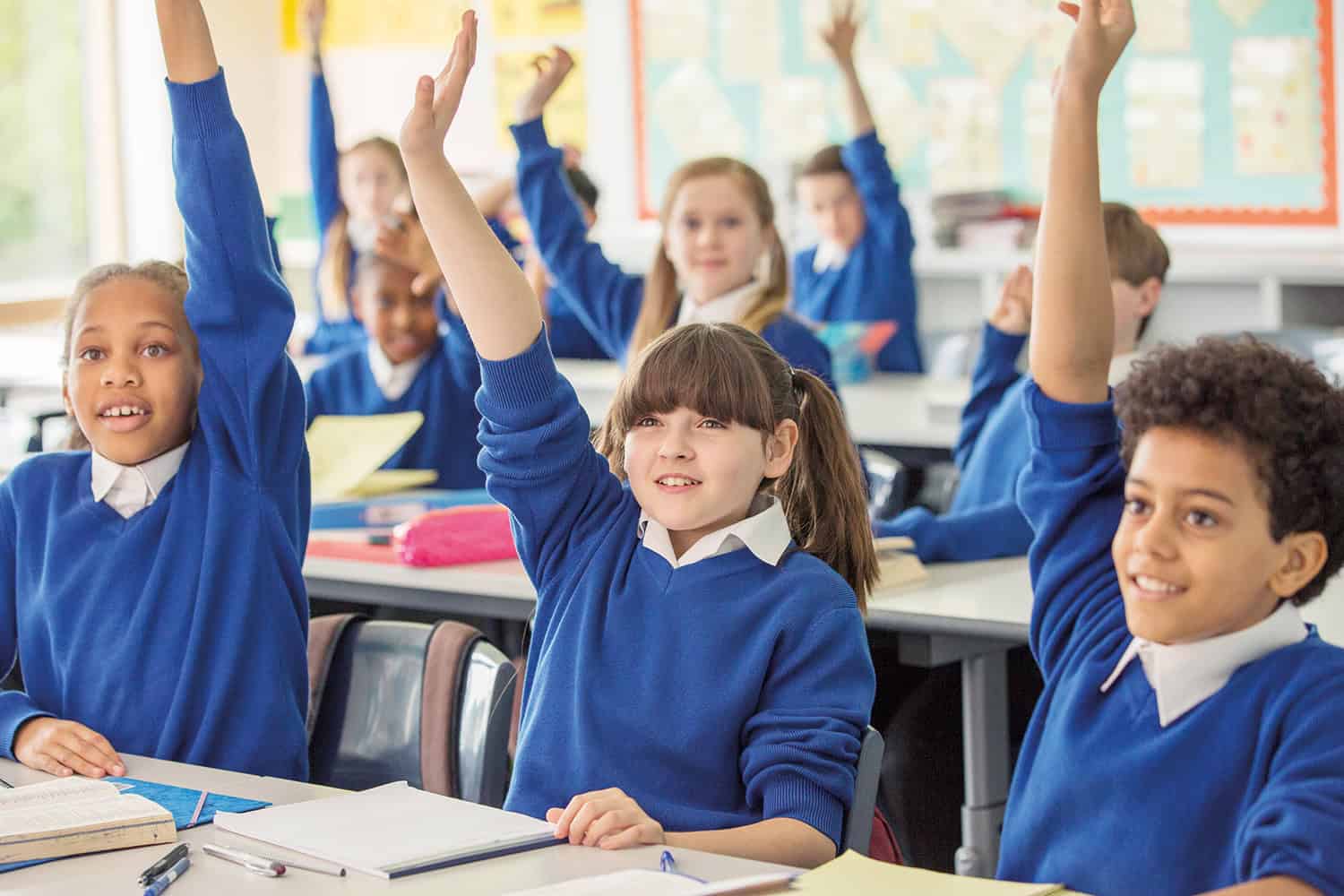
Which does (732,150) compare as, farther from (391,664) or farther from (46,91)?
(391,664)

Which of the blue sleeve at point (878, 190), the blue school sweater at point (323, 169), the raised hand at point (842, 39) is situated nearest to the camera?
the raised hand at point (842, 39)

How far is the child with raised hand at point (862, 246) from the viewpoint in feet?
15.5

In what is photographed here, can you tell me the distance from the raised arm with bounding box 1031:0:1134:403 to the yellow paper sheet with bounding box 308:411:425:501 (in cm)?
182

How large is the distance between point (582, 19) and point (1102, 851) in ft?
18.2

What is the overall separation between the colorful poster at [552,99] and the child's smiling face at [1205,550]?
5.30 m

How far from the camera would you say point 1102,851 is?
1.38m

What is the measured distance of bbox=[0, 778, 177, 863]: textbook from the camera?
1.42 metres

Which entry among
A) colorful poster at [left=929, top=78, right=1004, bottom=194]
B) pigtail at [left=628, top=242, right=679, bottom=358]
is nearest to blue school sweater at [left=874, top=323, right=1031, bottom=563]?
pigtail at [left=628, top=242, right=679, bottom=358]

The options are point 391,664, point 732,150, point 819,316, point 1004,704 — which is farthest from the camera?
point 732,150

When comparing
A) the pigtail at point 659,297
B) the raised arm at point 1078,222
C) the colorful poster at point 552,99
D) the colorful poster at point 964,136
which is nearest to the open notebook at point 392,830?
the raised arm at point 1078,222

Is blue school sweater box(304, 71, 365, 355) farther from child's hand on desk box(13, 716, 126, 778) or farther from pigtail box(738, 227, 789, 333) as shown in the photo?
child's hand on desk box(13, 716, 126, 778)

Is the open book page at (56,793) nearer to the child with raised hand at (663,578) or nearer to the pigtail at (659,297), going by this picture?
the child with raised hand at (663,578)

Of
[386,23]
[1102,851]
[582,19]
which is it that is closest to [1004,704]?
[1102,851]

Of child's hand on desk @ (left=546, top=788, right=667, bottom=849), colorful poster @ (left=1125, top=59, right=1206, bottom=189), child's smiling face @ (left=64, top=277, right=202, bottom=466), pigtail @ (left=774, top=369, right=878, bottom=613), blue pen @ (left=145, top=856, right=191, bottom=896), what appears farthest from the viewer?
colorful poster @ (left=1125, top=59, right=1206, bottom=189)
